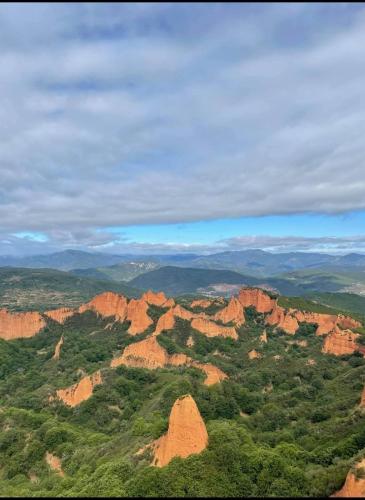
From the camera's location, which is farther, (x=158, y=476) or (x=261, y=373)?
(x=261, y=373)

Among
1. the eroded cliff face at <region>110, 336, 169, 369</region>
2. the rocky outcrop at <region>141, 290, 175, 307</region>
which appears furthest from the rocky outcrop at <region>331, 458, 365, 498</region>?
the rocky outcrop at <region>141, 290, 175, 307</region>

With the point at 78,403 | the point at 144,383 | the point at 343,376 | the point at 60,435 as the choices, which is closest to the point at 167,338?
the point at 144,383

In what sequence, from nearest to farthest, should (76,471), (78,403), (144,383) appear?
(76,471), (78,403), (144,383)

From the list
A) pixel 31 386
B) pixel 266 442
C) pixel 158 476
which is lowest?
pixel 31 386

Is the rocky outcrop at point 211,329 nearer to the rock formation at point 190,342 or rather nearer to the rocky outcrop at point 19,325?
the rock formation at point 190,342

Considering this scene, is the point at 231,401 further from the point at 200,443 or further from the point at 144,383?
the point at 200,443

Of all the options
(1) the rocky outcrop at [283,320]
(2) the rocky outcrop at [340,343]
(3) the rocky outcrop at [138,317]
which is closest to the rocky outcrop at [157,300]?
(3) the rocky outcrop at [138,317]
